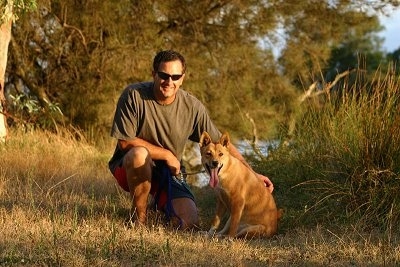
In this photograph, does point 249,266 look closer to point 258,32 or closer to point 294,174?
point 294,174

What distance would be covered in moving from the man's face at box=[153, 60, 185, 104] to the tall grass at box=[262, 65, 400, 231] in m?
1.55

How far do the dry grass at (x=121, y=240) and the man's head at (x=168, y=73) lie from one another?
3.63ft

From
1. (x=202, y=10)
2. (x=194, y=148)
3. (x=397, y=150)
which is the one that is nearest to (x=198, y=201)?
(x=397, y=150)

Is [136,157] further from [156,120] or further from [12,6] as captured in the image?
[12,6]

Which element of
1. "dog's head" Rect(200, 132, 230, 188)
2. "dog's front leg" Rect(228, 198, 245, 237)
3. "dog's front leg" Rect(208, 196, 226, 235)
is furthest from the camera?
"dog's front leg" Rect(208, 196, 226, 235)

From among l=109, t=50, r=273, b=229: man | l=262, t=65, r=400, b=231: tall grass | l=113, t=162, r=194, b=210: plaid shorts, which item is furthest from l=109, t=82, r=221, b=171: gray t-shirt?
l=262, t=65, r=400, b=231: tall grass

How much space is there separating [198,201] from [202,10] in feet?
21.1

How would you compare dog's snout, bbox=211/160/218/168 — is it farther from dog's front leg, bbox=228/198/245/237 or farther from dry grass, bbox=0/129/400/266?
dry grass, bbox=0/129/400/266

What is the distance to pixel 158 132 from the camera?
565 cm

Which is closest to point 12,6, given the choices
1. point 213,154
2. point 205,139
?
point 205,139

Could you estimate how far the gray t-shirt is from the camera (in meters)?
5.51

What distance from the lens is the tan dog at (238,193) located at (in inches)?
212

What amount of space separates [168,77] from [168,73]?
0.04m

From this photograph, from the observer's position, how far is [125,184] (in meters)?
5.85
